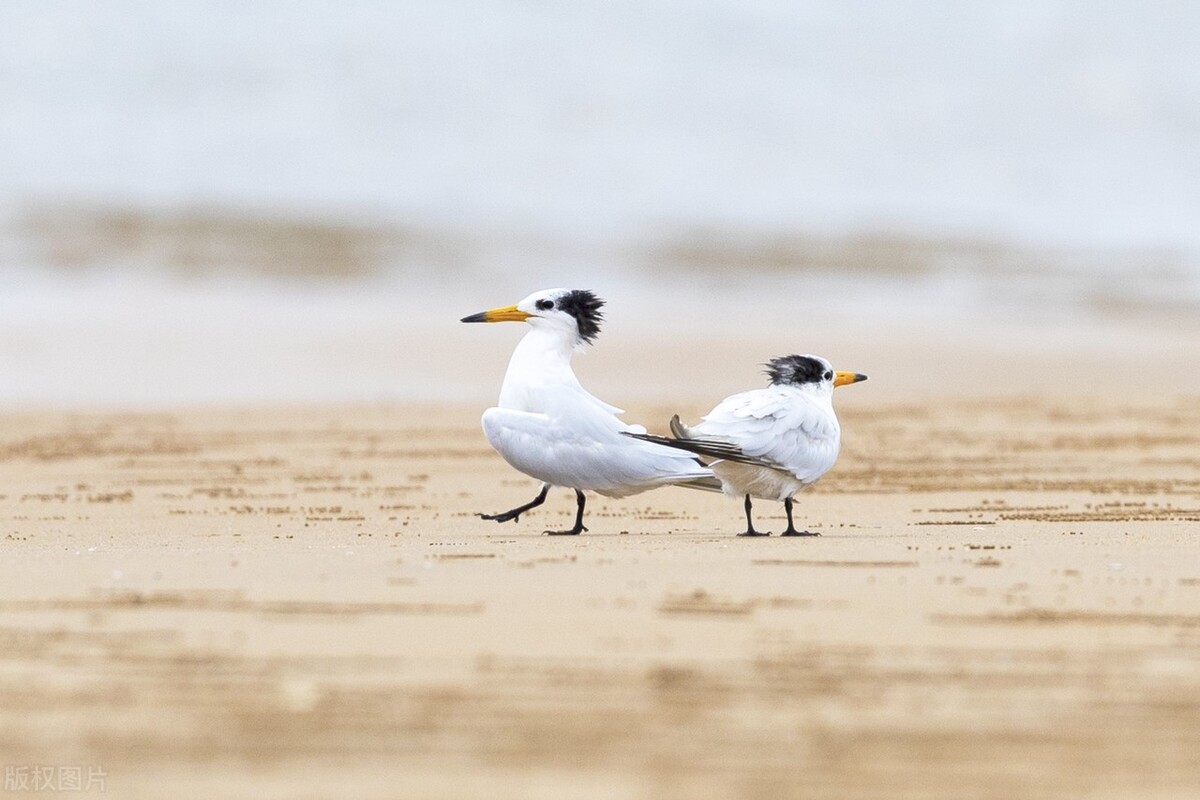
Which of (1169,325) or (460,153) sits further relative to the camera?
(460,153)

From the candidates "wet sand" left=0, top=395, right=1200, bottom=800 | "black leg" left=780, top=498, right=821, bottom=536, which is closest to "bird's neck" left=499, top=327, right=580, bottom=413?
"wet sand" left=0, top=395, right=1200, bottom=800

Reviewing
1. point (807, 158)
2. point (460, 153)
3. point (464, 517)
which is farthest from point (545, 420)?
point (807, 158)

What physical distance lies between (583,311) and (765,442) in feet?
3.89

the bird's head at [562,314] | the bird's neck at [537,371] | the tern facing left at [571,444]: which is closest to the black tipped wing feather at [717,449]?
the tern facing left at [571,444]

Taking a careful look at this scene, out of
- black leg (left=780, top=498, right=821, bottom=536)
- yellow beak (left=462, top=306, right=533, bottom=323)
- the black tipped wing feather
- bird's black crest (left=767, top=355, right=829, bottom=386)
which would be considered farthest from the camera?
yellow beak (left=462, top=306, right=533, bottom=323)

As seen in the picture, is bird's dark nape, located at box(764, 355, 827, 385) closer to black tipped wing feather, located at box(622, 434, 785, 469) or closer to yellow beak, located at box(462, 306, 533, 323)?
black tipped wing feather, located at box(622, 434, 785, 469)

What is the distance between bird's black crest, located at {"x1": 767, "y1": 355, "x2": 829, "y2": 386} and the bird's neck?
89 centimetres

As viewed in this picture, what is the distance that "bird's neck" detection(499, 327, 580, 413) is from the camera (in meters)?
8.13

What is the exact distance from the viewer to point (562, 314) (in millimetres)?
8422

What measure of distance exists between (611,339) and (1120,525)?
17.9m

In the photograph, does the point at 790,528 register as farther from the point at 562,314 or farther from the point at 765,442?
the point at 562,314

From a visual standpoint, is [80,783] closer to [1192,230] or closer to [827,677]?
[827,677]

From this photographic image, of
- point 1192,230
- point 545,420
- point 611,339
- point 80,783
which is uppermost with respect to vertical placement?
point 1192,230

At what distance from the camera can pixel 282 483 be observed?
10.9 metres
